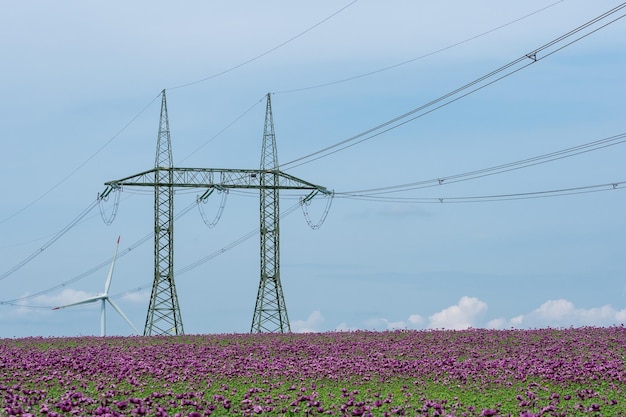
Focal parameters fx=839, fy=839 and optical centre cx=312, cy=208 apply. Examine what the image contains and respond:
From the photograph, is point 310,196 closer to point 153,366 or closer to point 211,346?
point 211,346

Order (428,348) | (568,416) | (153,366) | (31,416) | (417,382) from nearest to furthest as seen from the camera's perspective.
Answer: (31,416) → (568,416) → (417,382) → (153,366) → (428,348)

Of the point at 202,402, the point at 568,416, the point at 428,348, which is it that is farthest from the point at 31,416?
the point at 428,348

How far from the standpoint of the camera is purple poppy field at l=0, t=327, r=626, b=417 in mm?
15391

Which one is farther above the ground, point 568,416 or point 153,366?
point 153,366

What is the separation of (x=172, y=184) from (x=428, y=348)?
2555 centimetres

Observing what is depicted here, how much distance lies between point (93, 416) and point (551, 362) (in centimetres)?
1423

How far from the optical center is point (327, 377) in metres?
21.7

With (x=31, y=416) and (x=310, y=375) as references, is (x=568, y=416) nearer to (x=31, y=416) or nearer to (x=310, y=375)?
(x=310, y=375)

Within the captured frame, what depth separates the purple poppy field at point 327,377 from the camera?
15.4 meters

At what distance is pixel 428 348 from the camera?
92.9ft

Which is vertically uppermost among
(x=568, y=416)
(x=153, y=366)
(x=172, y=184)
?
(x=172, y=184)

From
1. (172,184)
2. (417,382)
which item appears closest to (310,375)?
(417,382)

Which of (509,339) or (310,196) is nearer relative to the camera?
(509,339)

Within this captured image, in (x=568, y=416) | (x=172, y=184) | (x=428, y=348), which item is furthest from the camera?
(x=172, y=184)
